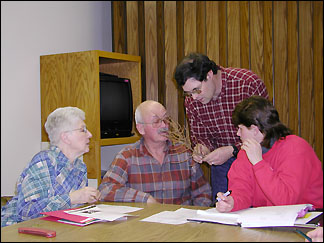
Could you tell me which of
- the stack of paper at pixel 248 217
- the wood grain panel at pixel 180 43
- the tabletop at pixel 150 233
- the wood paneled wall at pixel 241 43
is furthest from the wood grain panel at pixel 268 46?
the tabletop at pixel 150 233

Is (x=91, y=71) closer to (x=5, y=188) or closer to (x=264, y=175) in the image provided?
(x=5, y=188)

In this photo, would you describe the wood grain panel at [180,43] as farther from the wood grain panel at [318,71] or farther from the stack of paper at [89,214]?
the stack of paper at [89,214]

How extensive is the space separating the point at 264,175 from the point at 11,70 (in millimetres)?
2050

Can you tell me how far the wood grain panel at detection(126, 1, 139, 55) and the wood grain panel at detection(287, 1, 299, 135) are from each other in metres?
1.41

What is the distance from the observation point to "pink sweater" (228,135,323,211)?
178cm

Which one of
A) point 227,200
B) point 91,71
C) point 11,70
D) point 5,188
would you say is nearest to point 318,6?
point 91,71

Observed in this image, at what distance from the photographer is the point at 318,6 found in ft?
10.3

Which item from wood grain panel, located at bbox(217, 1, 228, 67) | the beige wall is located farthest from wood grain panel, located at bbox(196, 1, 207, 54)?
the beige wall

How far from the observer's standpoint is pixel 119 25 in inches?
154

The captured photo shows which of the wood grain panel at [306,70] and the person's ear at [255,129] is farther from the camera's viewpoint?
the wood grain panel at [306,70]

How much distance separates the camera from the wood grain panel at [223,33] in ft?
11.4

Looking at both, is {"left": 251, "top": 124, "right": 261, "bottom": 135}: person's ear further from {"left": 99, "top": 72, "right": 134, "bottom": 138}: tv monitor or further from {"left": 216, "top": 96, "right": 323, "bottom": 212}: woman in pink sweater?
{"left": 99, "top": 72, "right": 134, "bottom": 138}: tv monitor

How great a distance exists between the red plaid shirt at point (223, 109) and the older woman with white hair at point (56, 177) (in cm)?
79

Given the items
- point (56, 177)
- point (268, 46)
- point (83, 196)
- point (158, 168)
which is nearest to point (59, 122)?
point (56, 177)
